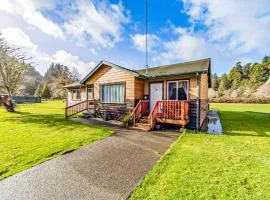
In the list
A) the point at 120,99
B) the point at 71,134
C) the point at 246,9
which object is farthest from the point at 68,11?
the point at 246,9

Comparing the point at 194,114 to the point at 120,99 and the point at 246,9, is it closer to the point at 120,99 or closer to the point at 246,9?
the point at 120,99

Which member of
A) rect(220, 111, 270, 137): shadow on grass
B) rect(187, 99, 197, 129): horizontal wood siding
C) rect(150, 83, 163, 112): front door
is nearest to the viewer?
rect(220, 111, 270, 137): shadow on grass

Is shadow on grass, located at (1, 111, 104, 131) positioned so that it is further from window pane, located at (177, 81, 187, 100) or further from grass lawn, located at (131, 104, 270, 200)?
grass lawn, located at (131, 104, 270, 200)

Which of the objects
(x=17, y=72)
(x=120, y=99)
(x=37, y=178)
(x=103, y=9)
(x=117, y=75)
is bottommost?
(x=37, y=178)

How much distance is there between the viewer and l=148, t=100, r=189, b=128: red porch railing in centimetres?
817

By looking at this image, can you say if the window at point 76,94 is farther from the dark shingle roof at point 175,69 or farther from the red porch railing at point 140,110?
the red porch railing at point 140,110

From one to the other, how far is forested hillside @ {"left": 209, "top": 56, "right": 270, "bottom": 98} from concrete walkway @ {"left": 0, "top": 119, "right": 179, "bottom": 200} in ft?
162

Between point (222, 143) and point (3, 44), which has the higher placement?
point (3, 44)

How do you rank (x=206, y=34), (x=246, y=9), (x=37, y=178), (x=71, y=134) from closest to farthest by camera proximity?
(x=37, y=178) < (x=71, y=134) < (x=246, y=9) < (x=206, y=34)

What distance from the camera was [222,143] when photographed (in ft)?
20.1

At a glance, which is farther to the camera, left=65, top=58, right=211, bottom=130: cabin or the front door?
the front door

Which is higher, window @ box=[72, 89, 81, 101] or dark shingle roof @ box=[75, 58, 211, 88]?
dark shingle roof @ box=[75, 58, 211, 88]

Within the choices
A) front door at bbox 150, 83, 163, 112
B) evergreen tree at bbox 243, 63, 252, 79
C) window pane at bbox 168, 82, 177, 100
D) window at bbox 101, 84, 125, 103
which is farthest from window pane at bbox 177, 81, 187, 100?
evergreen tree at bbox 243, 63, 252, 79

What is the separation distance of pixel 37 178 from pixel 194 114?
762cm
